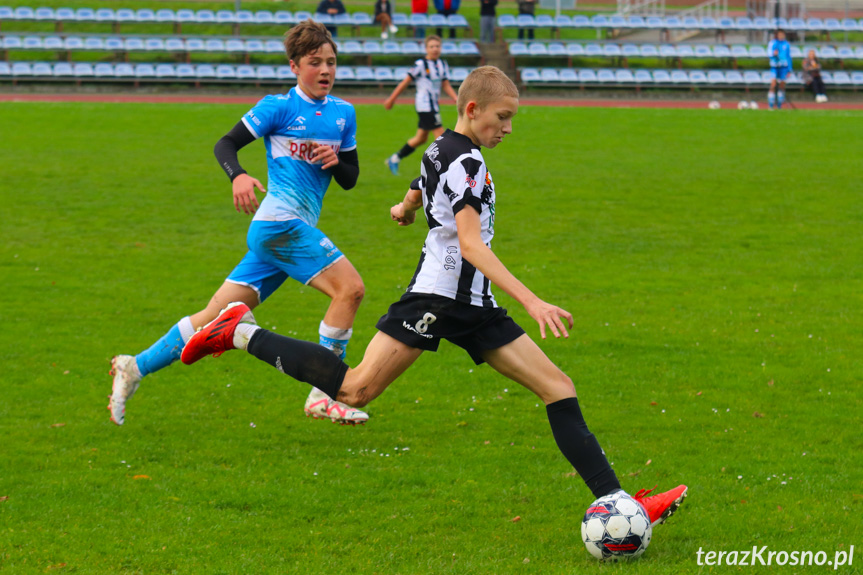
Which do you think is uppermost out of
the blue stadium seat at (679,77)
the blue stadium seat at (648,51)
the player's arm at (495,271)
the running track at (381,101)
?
the player's arm at (495,271)

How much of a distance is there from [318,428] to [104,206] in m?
9.58

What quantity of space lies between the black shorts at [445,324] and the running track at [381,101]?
82.6ft

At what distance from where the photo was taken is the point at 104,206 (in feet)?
Result: 48.3

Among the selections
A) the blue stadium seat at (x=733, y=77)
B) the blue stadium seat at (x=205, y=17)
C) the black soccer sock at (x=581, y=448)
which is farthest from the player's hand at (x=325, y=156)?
the blue stadium seat at (x=205, y=17)

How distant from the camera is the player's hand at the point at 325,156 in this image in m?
6.10

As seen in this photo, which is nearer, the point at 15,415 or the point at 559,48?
the point at 15,415

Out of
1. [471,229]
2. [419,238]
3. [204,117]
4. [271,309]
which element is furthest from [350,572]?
[204,117]

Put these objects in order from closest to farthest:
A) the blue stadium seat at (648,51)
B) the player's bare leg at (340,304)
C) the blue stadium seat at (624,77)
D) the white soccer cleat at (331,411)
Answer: the player's bare leg at (340,304), the white soccer cleat at (331,411), the blue stadium seat at (624,77), the blue stadium seat at (648,51)

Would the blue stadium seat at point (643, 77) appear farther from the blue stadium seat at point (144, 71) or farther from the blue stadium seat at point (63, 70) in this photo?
the blue stadium seat at point (63, 70)

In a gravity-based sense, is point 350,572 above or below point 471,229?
below

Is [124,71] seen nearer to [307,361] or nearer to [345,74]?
[345,74]

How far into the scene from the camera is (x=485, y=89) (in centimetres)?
452

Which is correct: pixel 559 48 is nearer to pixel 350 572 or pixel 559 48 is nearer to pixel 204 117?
pixel 204 117

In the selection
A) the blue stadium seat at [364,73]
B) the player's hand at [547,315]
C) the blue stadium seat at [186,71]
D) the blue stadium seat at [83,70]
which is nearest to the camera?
the player's hand at [547,315]
